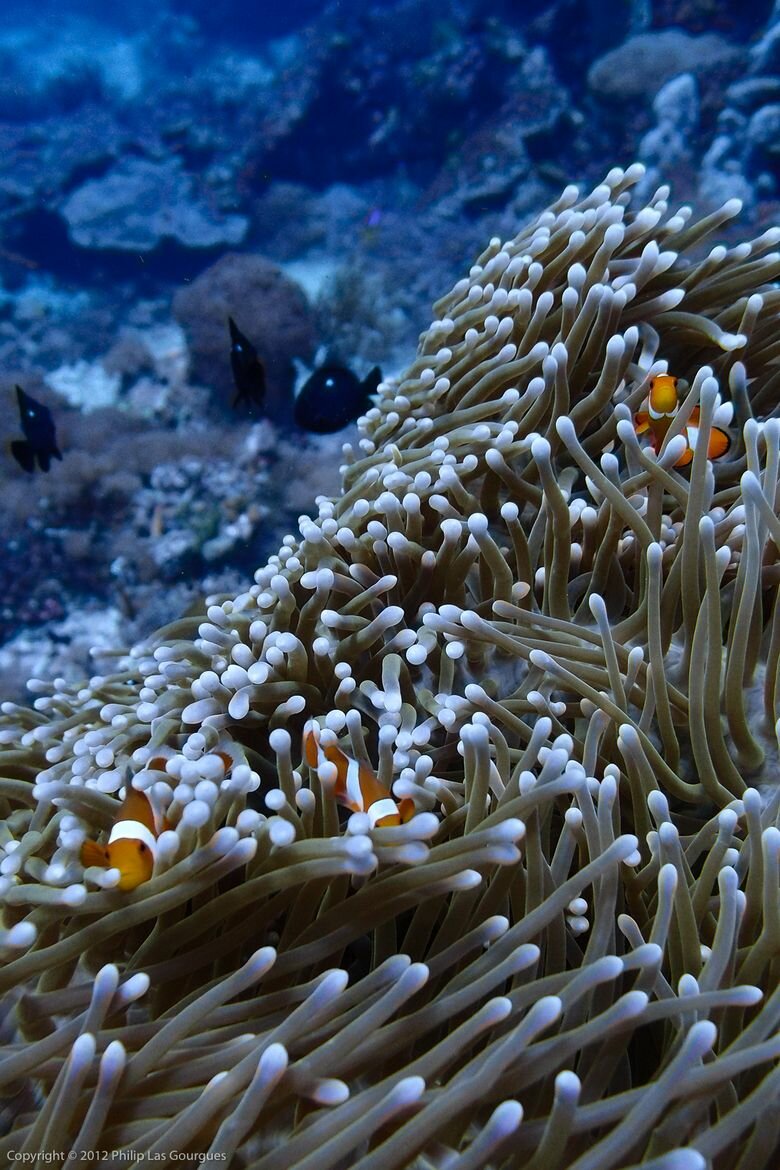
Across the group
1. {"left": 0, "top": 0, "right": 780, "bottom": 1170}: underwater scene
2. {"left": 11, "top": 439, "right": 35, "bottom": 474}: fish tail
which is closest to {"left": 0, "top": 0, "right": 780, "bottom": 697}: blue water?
{"left": 11, "top": 439, "right": 35, "bottom": 474}: fish tail

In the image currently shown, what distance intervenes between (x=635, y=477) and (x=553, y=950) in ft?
3.36

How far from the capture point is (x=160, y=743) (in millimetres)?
1521

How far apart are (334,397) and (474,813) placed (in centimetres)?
289

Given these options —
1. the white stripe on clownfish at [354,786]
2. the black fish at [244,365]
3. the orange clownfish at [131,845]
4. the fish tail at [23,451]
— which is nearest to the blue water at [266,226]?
the fish tail at [23,451]

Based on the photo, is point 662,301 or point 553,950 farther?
point 662,301

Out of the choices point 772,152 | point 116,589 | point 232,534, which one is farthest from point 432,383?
point 772,152

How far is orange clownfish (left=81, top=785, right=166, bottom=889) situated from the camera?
1.21 m

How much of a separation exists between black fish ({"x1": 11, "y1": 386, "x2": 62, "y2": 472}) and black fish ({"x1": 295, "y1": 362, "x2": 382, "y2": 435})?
4.95ft

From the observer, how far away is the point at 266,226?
38.4 feet

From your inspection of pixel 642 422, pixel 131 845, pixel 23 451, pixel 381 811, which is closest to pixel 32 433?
pixel 23 451

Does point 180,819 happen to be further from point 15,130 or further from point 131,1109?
point 15,130

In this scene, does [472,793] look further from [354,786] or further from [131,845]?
[131,845]

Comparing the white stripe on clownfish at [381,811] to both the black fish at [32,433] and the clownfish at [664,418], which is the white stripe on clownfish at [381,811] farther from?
the black fish at [32,433]

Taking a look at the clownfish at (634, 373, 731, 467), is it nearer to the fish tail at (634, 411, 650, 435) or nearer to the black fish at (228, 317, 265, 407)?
the fish tail at (634, 411, 650, 435)
